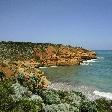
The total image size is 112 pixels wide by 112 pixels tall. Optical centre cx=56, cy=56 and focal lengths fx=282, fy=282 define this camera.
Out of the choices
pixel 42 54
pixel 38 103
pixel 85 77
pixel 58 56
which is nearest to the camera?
pixel 38 103

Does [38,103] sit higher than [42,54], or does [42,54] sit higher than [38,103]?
[38,103]

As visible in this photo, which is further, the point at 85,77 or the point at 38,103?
the point at 85,77

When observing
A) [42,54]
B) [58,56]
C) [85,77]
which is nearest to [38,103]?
[85,77]

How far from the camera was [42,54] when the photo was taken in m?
73.8

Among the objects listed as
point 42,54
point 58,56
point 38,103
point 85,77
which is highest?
point 38,103

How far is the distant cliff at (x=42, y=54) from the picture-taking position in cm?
7119

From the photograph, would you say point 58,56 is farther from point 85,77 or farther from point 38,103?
point 38,103

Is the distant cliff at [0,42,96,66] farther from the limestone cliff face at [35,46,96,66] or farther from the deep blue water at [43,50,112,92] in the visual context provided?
the deep blue water at [43,50,112,92]

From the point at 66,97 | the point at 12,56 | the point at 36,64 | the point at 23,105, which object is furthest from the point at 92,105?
the point at 12,56

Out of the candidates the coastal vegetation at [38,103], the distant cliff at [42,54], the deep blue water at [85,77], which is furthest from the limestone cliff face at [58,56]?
the coastal vegetation at [38,103]

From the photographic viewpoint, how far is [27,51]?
76250 mm

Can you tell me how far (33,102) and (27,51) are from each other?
6536 centimetres

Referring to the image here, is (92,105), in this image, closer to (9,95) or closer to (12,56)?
(9,95)

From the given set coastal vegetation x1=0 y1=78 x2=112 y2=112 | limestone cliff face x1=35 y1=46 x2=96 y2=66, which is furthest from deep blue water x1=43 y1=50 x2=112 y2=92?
coastal vegetation x1=0 y1=78 x2=112 y2=112
